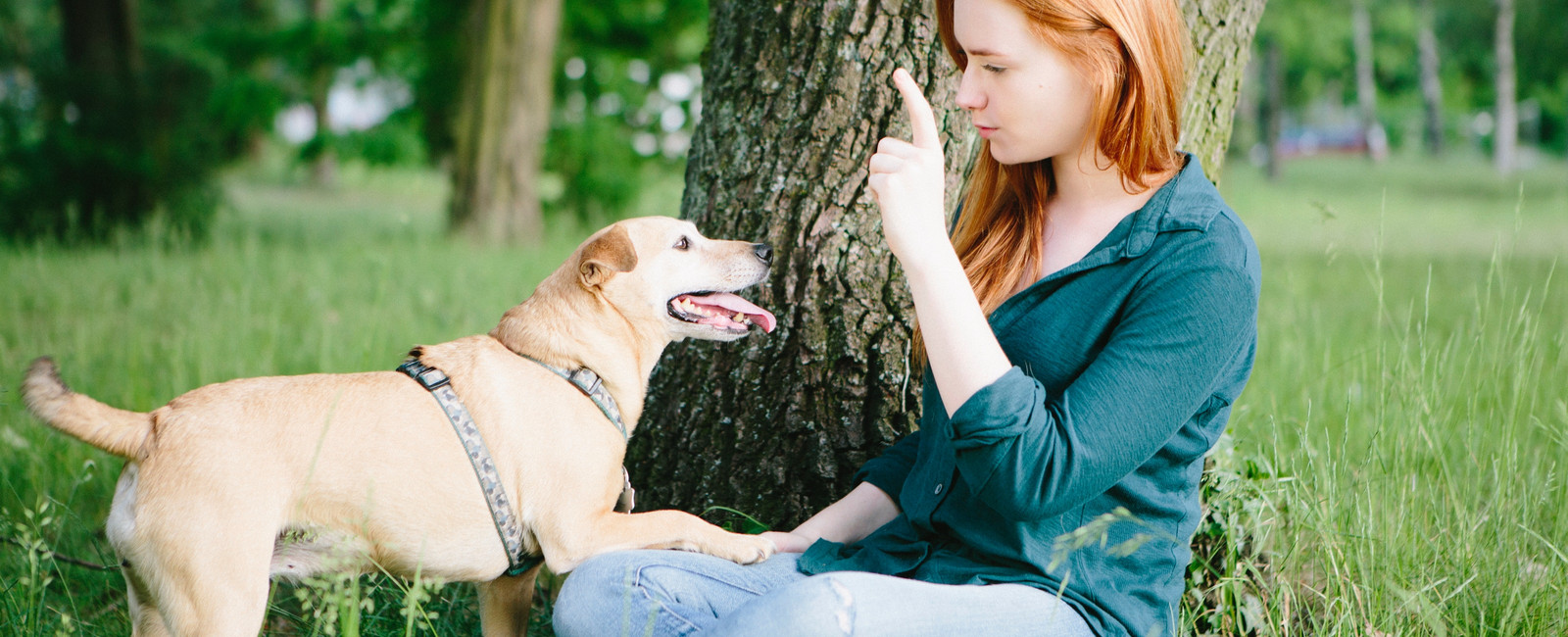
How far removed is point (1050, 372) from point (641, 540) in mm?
997

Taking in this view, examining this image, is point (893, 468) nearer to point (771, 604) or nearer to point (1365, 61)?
point (771, 604)

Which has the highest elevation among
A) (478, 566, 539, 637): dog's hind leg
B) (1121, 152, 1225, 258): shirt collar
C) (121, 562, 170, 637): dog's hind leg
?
(1121, 152, 1225, 258): shirt collar

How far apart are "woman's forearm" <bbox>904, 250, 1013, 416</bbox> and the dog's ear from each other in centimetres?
101

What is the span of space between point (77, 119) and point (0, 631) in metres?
10.6

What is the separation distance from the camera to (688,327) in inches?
111

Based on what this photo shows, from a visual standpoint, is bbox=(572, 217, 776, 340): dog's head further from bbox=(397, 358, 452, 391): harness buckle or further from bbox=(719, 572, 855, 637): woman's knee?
bbox=(719, 572, 855, 637): woman's knee

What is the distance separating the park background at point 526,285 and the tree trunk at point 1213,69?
0.15m

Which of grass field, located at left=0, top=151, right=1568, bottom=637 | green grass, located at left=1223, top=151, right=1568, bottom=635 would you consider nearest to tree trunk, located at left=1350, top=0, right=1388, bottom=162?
grass field, located at left=0, top=151, right=1568, bottom=637

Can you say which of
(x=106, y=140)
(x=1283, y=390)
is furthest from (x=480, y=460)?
(x=106, y=140)

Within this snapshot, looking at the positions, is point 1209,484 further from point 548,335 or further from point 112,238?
point 112,238

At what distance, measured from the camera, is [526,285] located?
7.50m

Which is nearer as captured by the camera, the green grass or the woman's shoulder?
the woman's shoulder

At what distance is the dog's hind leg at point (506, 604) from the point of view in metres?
2.65

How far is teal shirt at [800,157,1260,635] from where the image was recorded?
6.00ft
